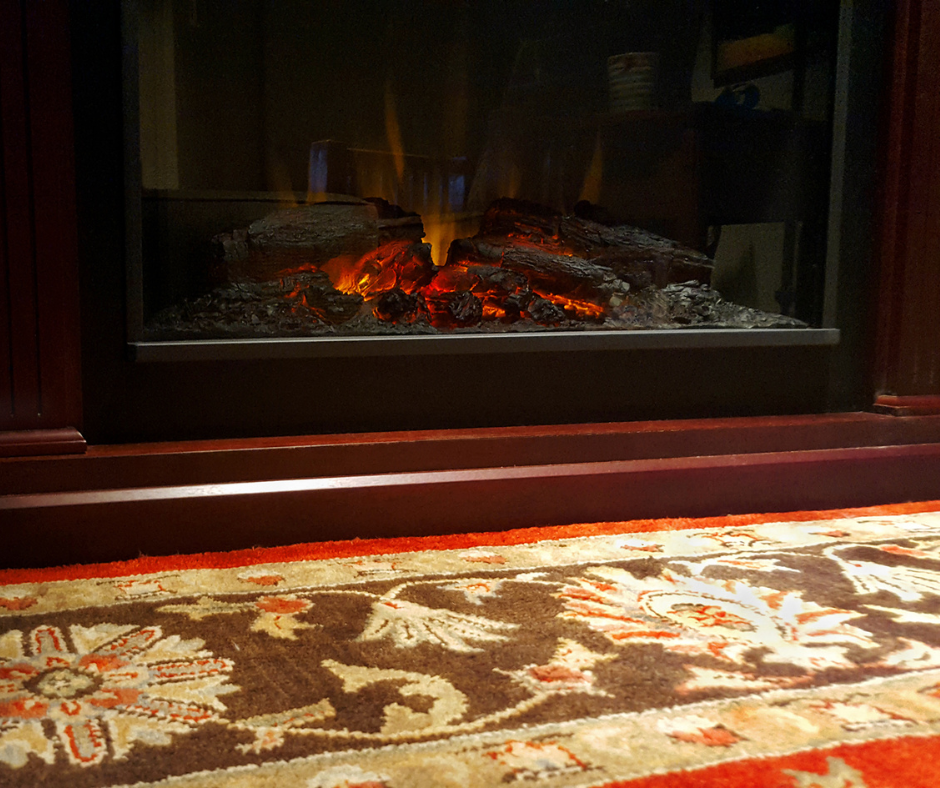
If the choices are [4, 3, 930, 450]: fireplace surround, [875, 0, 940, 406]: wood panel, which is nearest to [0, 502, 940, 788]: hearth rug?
[4, 3, 930, 450]: fireplace surround

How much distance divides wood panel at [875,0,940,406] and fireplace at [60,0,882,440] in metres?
0.06

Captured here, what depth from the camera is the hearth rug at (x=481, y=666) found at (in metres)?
0.74

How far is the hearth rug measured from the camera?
0.74 meters

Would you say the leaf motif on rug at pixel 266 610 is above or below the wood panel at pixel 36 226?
below

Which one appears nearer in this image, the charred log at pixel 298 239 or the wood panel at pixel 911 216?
the charred log at pixel 298 239

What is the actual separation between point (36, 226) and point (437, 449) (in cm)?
67

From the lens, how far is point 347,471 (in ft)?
4.61

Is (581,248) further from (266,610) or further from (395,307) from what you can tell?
(266,610)

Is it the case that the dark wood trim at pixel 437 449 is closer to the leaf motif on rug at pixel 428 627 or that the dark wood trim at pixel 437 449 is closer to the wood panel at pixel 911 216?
the wood panel at pixel 911 216

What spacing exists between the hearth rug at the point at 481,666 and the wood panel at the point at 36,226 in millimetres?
252

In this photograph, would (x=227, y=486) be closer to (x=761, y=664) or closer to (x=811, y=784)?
(x=761, y=664)

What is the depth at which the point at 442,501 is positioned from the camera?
1.44m

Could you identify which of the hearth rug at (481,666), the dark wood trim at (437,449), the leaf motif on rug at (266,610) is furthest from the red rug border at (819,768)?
the dark wood trim at (437,449)

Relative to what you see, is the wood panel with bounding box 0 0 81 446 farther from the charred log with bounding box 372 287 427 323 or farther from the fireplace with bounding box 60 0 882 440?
the charred log with bounding box 372 287 427 323
